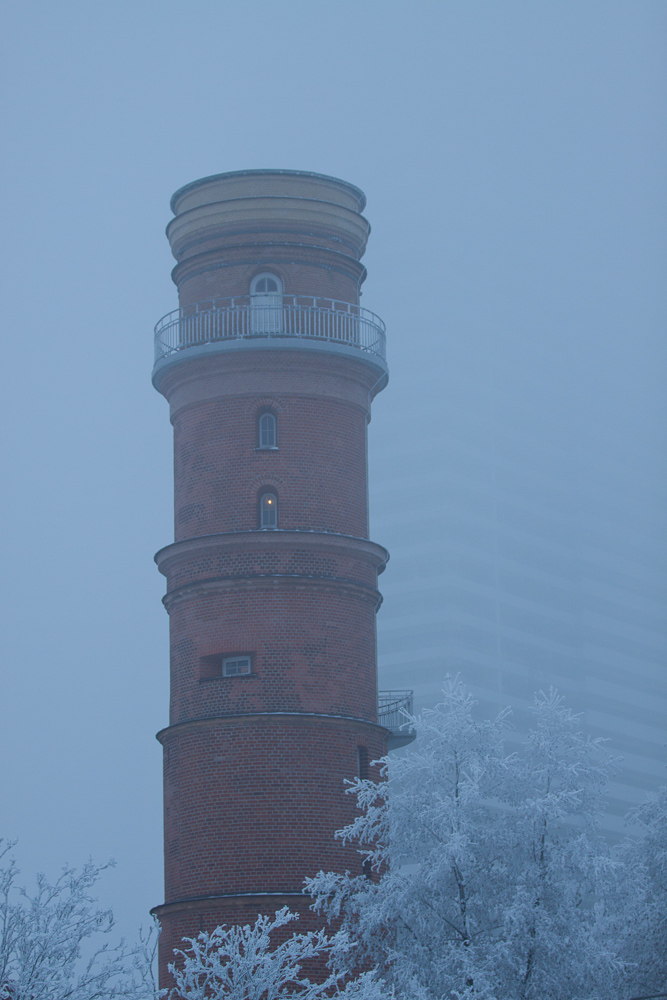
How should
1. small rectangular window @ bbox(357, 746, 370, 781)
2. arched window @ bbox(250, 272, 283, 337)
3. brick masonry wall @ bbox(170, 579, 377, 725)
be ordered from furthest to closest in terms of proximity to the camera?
arched window @ bbox(250, 272, 283, 337)
small rectangular window @ bbox(357, 746, 370, 781)
brick masonry wall @ bbox(170, 579, 377, 725)

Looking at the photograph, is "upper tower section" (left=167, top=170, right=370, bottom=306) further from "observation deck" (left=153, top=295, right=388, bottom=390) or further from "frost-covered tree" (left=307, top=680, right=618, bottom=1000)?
"frost-covered tree" (left=307, top=680, right=618, bottom=1000)

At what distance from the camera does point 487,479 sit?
138125 millimetres

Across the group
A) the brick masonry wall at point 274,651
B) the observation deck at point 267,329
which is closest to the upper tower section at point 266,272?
the observation deck at point 267,329

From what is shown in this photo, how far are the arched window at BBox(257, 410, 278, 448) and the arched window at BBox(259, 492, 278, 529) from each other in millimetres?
1221

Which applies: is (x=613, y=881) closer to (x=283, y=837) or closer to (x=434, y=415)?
(x=283, y=837)

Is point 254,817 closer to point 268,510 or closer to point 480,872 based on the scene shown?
point 480,872

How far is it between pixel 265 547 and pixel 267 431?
9.77ft

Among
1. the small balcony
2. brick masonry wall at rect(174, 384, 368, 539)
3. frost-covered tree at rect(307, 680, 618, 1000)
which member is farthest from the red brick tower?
the small balcony

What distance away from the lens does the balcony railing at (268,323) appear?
4162cm

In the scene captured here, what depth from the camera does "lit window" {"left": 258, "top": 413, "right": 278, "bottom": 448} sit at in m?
40.8

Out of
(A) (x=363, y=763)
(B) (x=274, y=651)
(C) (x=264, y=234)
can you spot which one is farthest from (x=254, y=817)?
(C) (x=264, y=234)

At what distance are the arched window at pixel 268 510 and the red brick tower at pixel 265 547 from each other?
2.0 inches

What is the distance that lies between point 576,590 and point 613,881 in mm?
106532

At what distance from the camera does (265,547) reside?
1566 inches
